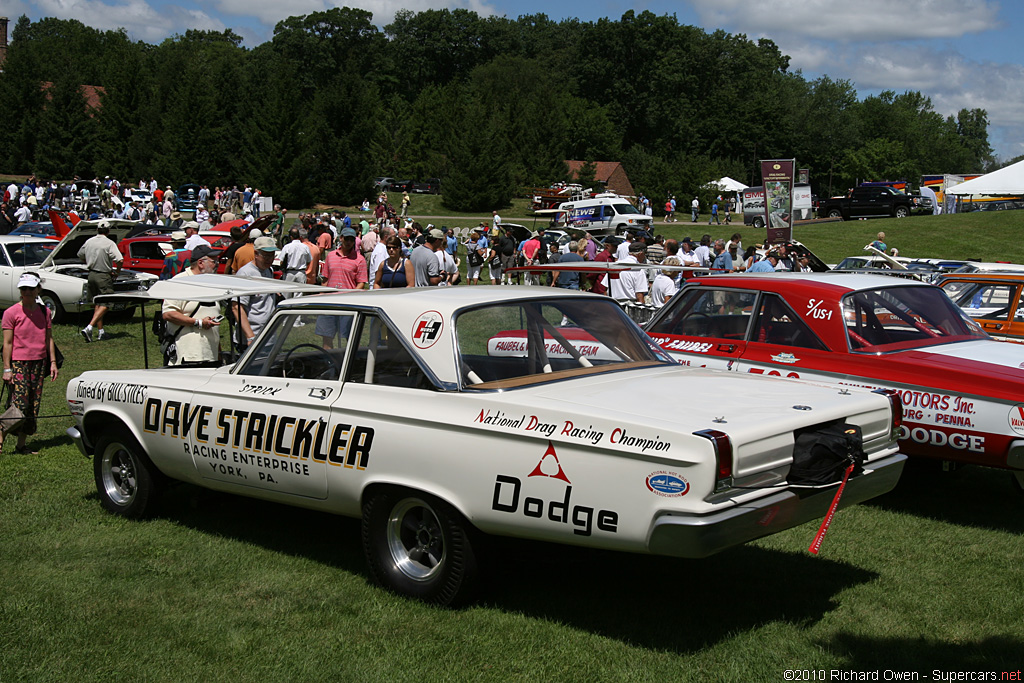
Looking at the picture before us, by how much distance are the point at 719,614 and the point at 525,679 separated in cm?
123

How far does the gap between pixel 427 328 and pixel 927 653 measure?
115 inches

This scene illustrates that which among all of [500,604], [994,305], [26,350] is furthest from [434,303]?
[994,305]

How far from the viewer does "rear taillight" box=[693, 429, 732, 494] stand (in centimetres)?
382

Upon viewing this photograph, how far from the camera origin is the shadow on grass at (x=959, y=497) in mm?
6523

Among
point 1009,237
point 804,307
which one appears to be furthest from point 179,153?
point 804,307

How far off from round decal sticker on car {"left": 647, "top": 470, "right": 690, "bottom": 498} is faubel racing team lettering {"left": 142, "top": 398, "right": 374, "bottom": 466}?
162 cm

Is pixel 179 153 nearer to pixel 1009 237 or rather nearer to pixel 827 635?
pixel 1009 237

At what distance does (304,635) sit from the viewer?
180 inches

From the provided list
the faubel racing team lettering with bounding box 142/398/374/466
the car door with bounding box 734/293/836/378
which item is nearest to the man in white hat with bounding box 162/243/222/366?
the faubel racing team lettering with bounding box 142/398/374/466

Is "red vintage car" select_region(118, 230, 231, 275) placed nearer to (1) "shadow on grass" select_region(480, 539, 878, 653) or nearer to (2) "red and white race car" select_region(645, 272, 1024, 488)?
(2) "red and white race car" select_region(645, 272, 1024, 488)

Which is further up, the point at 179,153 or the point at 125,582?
the point at 179,153

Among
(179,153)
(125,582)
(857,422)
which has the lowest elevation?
(125,582)

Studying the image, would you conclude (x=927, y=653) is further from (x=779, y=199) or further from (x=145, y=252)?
(x=145, y=252)

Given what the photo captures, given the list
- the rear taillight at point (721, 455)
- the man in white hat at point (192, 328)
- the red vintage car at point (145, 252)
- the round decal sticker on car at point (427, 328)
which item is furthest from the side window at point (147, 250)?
the rear taillight at point (721, 455)
